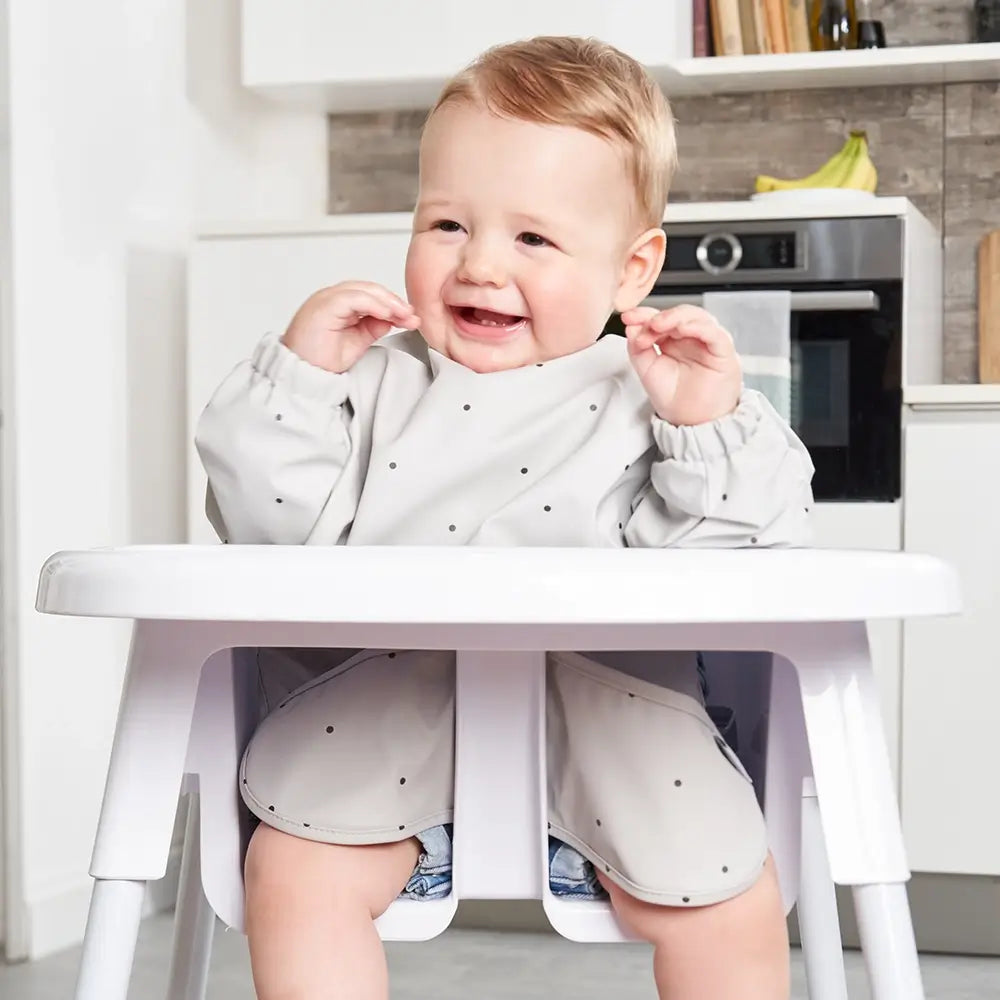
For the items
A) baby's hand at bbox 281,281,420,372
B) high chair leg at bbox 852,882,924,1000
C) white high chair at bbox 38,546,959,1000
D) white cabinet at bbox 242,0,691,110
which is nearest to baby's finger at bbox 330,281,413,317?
baby's hand at bbox 281,281,420,372

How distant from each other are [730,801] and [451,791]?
0.56 feet

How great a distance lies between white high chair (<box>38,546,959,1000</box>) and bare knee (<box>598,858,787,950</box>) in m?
0.04

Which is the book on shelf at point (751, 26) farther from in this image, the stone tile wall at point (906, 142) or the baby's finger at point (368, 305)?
the baby's finger at point (368, 305)

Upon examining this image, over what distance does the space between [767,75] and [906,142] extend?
30cm

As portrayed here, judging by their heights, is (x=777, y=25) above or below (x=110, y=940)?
above

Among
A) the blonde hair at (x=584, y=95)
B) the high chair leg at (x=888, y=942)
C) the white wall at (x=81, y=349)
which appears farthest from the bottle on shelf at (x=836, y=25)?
the high chair leg at (x=888, y=942)

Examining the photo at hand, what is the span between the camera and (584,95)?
109 cm

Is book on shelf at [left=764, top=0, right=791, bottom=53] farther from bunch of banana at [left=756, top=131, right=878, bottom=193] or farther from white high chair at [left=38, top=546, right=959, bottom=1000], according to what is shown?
white high chair at [left=38, top=546, right=959, bottom=1000]

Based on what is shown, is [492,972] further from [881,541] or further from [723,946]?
[723,946]

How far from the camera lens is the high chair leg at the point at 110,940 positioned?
84 cm

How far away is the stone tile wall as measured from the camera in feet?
8.89

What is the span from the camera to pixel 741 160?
2.79m

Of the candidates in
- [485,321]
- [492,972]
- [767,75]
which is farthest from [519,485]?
[767,75]

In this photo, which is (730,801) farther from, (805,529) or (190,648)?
(190,648)
